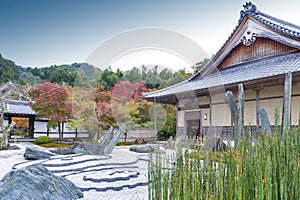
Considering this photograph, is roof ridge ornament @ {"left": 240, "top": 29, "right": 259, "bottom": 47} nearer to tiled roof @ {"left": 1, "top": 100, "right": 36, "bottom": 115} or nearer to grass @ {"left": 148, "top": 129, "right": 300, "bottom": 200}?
grass @ {"left": 148, "top": 129, "right": 300, "bottom": 200}

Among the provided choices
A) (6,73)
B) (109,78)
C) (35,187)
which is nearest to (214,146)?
(35,187)

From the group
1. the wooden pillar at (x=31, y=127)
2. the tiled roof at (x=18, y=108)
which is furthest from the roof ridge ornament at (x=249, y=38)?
the wooden pillar at (x=31, y=127)

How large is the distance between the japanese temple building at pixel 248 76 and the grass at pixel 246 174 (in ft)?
14.4

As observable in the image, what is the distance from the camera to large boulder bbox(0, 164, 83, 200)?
8.06 feet

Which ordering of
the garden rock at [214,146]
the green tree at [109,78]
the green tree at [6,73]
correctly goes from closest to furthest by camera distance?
the garden rock at [214,146] → the green tree at [109,78] → the green tree at [6,73]

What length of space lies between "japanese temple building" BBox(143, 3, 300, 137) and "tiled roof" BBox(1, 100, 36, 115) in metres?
8.41

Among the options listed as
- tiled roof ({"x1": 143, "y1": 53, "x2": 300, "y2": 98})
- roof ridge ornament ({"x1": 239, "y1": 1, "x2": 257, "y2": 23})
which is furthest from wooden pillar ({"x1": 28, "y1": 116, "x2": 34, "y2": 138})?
roof ridge ornament ({"x1": 239, "y1": 1, "x2": 257, "y2": 23})

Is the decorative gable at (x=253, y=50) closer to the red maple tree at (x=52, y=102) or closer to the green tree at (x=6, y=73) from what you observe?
the red maple tree at (x=52, y=102)

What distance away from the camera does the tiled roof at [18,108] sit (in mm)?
13441

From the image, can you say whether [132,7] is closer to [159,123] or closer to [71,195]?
[159,123]

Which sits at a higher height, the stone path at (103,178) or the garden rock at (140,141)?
the stone path at (103,178)

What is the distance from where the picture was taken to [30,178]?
277 cm

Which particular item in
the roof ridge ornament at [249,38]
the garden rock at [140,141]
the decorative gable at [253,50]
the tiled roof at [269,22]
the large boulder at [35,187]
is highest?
the tiled roof at [269,22]

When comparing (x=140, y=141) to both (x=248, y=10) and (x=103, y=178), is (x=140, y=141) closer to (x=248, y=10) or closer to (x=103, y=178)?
(x=248, y=10)
